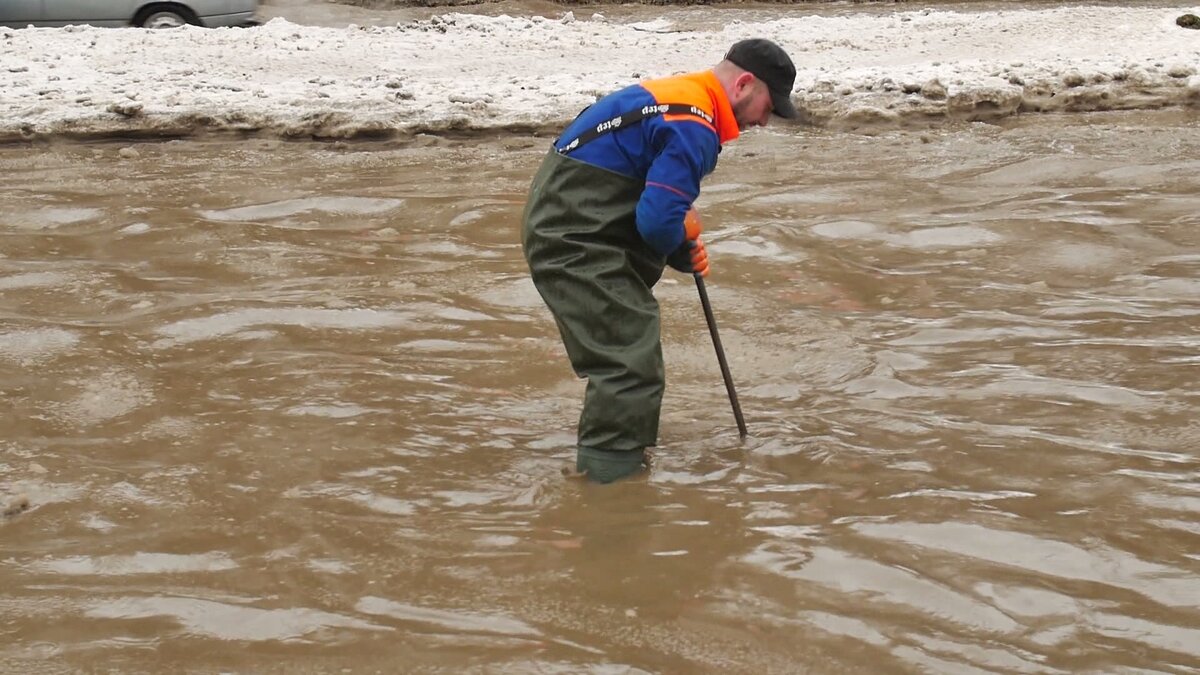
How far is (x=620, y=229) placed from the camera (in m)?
4.30

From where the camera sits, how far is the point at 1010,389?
16.1 feet

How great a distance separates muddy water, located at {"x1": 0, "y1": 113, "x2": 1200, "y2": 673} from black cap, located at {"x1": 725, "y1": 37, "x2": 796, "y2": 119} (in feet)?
3.93

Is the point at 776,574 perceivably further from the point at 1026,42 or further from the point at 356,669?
the point at 1026,42

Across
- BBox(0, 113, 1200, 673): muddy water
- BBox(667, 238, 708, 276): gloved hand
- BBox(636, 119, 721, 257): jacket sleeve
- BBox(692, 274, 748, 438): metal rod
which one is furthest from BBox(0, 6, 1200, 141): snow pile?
BBox(636, 119, 721, 257): jacket sleeve

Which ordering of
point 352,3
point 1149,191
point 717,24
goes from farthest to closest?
point 352,3, point 717,24, point 1149,191

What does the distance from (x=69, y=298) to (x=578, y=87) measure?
201 inches

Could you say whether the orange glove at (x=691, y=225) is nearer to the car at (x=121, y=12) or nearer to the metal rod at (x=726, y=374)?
the metal rod at (x=726, y=374)

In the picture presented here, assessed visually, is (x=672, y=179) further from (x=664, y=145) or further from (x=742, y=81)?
(x=742, y=81)

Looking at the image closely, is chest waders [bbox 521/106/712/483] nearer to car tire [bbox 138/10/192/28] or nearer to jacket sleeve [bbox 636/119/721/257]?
jacket sleeve [bbox 636/119/721/257]

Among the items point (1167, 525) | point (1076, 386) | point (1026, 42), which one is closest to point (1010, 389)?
point (1076, 386)

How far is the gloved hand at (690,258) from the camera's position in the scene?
431 centimetres

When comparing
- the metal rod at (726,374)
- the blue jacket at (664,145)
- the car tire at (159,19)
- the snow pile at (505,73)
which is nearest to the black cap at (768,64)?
the blue jacket at (664,145)

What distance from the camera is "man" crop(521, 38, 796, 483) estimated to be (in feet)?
13.6

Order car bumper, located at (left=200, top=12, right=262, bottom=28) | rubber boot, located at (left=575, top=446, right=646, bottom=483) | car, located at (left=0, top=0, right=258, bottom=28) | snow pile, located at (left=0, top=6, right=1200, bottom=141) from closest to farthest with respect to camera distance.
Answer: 1. rubber boot, located at (left=575, top=446, right=646, bottom=483)
2. snow pile, located at (left=0, top=6, right=1200, bottom=141)
3. car, located at (left=0, top=0, right=258, bottom=28)
4. car bumper, located at (left=200, top=12, right=262, bottom=28)
